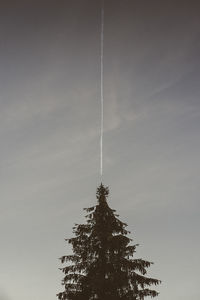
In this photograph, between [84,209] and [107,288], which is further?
[84,209]

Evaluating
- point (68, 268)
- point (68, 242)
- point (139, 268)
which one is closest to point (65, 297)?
point (68, 268)

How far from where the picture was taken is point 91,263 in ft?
70.6

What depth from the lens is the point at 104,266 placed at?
21312 mm

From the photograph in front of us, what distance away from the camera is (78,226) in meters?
22.2

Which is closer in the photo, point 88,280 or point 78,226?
point 88,280

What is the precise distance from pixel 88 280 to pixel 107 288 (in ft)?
3.57

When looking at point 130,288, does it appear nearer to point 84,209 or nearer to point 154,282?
point 154,282

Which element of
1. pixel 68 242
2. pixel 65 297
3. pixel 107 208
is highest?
pixel 107 208

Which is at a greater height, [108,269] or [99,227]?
[99,227]

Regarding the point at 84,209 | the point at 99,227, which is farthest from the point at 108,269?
the point at 84,209

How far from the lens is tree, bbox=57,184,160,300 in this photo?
20562mm

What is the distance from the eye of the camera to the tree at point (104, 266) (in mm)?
20562

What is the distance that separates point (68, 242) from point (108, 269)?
2684 millimetres

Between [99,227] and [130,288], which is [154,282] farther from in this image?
[99,227]
